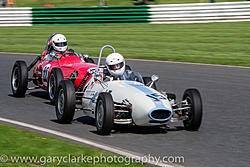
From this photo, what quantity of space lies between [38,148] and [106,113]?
1.28 meters

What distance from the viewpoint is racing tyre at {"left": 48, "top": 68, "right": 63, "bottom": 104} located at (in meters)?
11.6

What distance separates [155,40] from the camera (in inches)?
957

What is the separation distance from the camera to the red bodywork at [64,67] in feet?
38.9

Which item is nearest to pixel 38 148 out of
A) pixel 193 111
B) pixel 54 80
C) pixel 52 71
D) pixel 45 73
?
pixel 193 111

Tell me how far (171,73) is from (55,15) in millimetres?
14894

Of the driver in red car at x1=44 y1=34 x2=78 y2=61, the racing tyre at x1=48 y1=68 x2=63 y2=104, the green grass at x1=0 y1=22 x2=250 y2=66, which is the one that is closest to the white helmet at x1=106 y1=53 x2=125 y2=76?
the racing tyre at x1=48 y1=68 x2=63 y2=104

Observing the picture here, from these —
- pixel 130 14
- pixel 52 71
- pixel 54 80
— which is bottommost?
pixel 54 80

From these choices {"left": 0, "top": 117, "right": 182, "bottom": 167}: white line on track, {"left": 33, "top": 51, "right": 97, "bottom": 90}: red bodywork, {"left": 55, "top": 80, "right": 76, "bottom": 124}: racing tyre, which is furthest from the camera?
{"left": 33, "top": 51, "right": 97, "bottom": 90}: red bodywork

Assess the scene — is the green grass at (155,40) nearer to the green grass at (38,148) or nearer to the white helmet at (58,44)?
the white helmet at (58,44)

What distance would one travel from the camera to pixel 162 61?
18953 millimetres

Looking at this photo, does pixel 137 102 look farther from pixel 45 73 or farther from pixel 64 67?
pixel 45 73

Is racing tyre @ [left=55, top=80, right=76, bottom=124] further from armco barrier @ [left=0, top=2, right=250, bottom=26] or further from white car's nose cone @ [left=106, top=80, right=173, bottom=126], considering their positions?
armco barrier @ [left=0, top=2, right=250, bottom=26]

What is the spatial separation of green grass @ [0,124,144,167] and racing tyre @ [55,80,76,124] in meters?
0.95

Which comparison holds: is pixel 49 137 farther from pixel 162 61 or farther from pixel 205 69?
pixel 162 61
